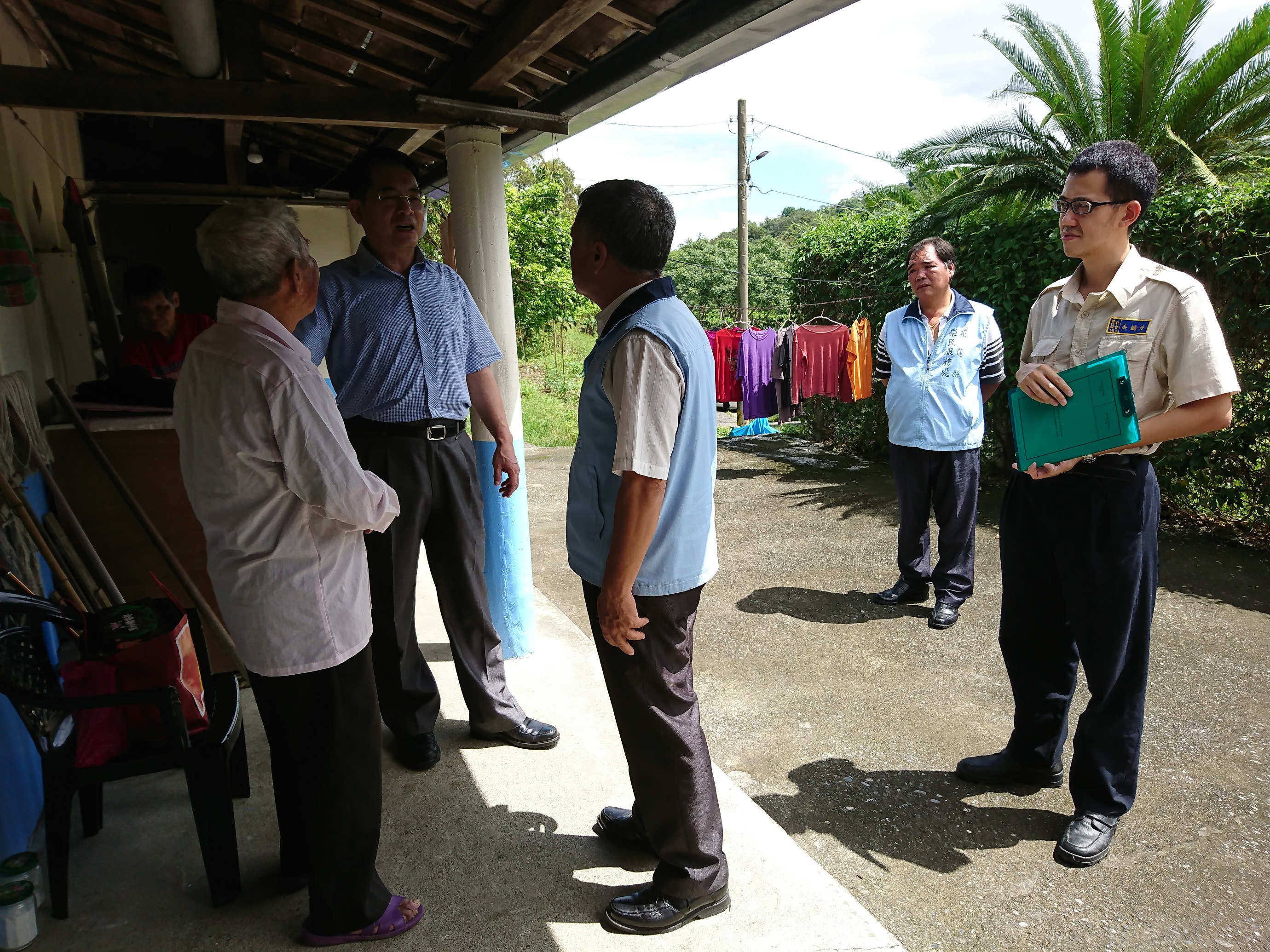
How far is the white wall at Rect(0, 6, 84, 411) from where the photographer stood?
11.2 feet

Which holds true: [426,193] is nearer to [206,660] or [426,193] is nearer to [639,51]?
[639,51]

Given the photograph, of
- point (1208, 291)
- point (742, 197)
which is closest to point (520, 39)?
point (1208, 291)

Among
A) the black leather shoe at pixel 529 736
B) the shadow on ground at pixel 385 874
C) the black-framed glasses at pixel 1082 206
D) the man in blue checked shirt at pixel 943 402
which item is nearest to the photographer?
the shadow on ground at pixel 385 874

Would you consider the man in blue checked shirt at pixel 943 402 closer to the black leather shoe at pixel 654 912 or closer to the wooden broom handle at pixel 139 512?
the black leather shoe at pixel 654 912

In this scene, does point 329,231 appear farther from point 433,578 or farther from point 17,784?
point 17,784

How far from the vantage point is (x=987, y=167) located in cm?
821

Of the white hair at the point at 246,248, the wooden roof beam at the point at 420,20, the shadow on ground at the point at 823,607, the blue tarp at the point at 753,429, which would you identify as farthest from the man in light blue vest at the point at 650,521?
the blue tarp at the point at 753,429

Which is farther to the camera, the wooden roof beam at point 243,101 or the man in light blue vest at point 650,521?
the wooden roof beam at point 243,101

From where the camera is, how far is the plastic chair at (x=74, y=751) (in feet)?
6.30

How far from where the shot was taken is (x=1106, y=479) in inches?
92.2

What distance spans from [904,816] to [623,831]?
1.04 metres

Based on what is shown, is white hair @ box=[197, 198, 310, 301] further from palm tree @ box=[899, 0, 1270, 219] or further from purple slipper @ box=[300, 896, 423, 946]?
palm tree @ box=[899, 0, 1270, 219]

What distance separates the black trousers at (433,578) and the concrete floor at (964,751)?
100 centimetres

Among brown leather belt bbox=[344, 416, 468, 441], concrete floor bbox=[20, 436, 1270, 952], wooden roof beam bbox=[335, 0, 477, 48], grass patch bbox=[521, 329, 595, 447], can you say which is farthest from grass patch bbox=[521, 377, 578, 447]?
brown leather belt bbox=[344, 416, 468, 441]
